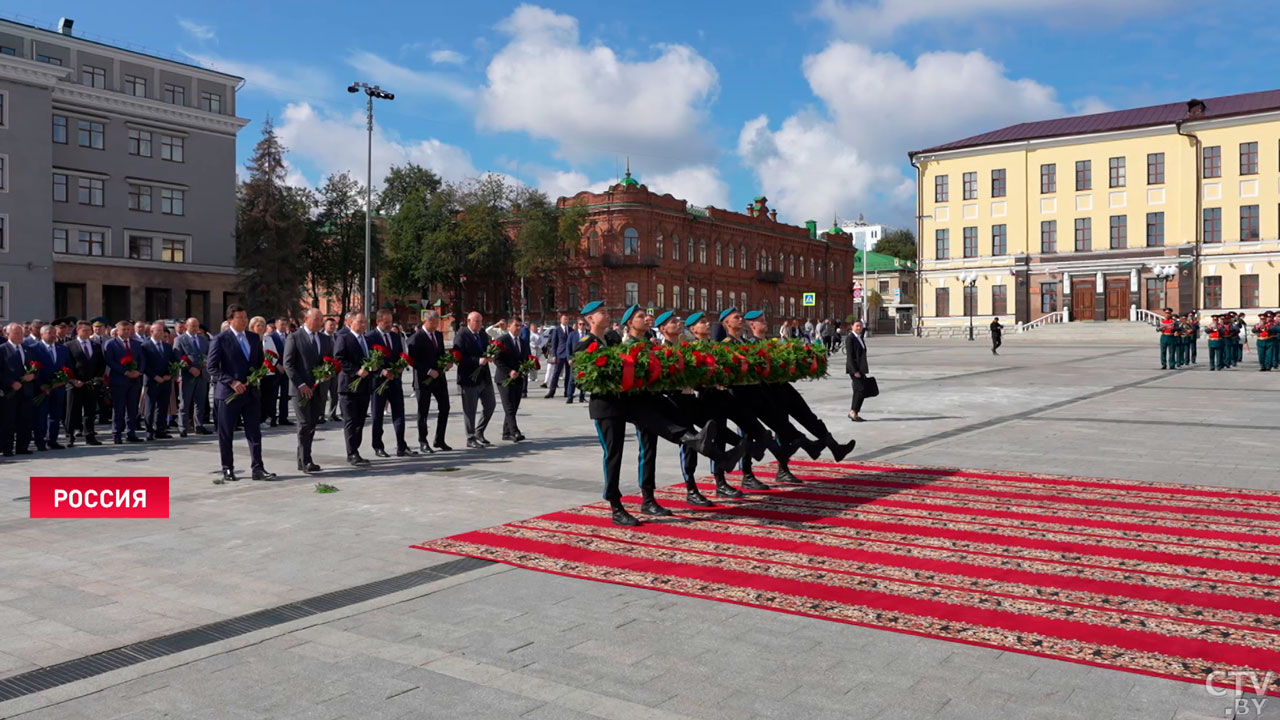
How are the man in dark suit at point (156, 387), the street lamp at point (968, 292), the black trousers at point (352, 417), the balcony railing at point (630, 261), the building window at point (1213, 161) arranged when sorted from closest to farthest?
the black trousers at point (352, 417), the man in dark suit at point (156, 387), the building window at point (1213, 161), the street lamp at point (968, 292), the balcony railing at point (630, 261)

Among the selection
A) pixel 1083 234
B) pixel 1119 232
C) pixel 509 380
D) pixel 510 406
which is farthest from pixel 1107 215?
pixel 510 406

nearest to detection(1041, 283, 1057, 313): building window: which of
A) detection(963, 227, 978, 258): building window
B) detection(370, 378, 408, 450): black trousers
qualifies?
detection(963, 227, 978, 258): building window

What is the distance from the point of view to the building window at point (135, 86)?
5269 centimetres

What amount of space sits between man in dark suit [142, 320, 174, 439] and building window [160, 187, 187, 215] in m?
43.7

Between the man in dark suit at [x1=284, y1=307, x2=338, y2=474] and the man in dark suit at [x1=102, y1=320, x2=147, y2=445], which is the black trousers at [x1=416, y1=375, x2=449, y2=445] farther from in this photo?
the man in dark suit at [x1=102, y1=320, x2=147, y2=445]

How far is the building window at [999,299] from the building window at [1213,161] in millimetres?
14228

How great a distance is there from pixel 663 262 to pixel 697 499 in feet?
213

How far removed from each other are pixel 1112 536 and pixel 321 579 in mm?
5813

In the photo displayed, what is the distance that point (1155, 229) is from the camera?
6312 centimetres

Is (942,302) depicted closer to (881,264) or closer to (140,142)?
(881,264)

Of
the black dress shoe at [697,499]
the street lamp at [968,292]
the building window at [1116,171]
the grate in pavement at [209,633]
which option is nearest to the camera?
the grate in pavement at [209,633]

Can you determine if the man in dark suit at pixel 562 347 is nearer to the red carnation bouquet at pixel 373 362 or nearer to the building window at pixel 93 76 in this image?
the red carnation bouquet at pixel 373 362

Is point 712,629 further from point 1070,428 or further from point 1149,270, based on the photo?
point 1149,270

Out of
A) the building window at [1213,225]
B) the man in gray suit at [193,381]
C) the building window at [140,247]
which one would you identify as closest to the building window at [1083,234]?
the building window at [1213,225]
